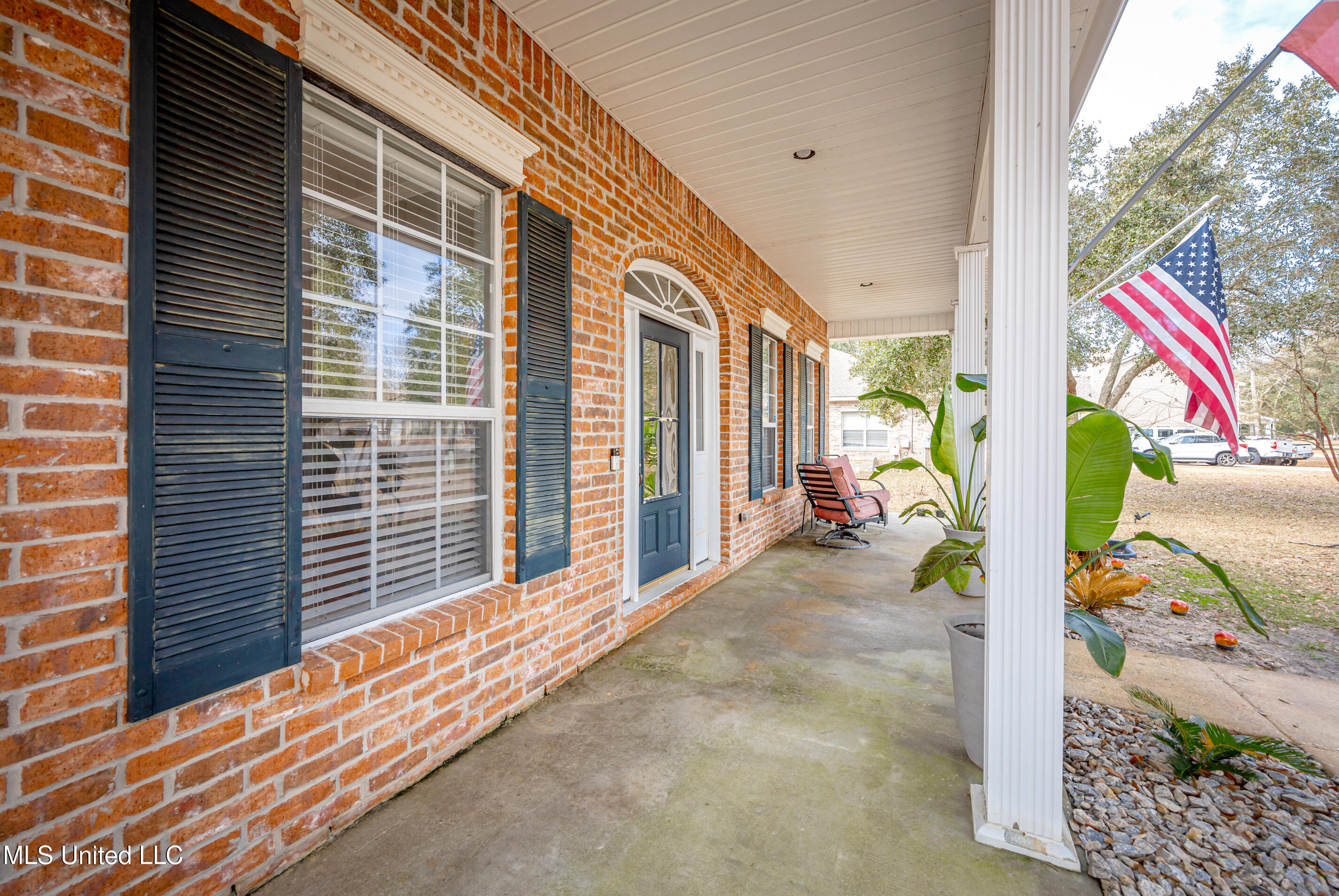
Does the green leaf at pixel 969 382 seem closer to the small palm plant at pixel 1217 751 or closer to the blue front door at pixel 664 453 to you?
the small palm plant at pixel 1217 751

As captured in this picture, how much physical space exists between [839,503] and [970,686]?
417cm

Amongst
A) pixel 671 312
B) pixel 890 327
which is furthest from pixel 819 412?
pixel 671 312

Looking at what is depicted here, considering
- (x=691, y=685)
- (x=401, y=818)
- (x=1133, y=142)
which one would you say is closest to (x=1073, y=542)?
(x=691, y=685)

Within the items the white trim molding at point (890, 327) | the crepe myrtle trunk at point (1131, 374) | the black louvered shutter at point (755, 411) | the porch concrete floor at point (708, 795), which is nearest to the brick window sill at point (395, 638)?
the porch concrete floor at point (708, 795)

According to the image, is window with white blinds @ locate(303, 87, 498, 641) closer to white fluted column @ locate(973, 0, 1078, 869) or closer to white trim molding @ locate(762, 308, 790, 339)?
white fluted column @ locate(973, 0, 1078, 869)

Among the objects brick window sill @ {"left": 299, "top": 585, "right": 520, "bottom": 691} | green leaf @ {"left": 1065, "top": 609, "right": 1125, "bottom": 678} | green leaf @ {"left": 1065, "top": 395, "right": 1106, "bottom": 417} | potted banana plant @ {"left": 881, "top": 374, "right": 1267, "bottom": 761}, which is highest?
green leaf @ {"left": 1065, "top": 395, "right": 1106, "bottom": 417}

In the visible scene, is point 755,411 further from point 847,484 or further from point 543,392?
point 543,392

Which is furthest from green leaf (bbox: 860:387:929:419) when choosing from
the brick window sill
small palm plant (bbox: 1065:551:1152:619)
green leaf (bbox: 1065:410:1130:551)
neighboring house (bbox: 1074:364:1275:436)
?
neighboring house (bbox: 1074:364:1275:436)

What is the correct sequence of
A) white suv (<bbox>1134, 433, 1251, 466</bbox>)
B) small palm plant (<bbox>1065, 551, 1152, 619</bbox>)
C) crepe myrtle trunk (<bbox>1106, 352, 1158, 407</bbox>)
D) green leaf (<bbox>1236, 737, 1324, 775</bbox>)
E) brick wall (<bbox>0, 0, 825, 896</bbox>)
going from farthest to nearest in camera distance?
white suv (<bbox>1134, 433, 1251, 466</bbox>) < crepe myrtle trunk (<bbox>1106, 352, 1158, 407</bbox>) < small palm plant (<bbox>1065, 551, 1152, 619</bbox>) < green leaf (<bbox>1236, 737, 1324, 775</bbox>) < brick wall (<bbox>0, 0, 825, 896</bbox>)

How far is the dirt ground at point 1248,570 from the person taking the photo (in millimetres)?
3164

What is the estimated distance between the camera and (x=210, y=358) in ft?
4.44

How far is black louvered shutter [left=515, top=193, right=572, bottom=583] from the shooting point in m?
2.38

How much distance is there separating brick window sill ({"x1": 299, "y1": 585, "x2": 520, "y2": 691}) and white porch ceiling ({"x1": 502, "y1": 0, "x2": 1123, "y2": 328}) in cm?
251

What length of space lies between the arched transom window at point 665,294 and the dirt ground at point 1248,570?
12.3ft
